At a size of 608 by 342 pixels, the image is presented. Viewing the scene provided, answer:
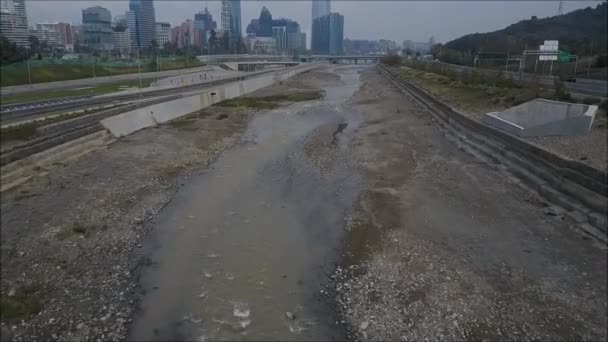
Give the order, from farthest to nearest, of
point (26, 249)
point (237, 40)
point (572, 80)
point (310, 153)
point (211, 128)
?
point (237, 40)
point (572, 80)
point (211, 128)
point (310, 153)
point (26, 249)

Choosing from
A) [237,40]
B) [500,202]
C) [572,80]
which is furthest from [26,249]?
[237,40]

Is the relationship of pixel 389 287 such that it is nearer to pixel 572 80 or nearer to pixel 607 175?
pixel 607 175

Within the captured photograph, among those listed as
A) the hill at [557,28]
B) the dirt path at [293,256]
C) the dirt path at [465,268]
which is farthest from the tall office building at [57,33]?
the dirt path at [465,268]

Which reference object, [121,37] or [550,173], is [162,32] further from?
[550,173]

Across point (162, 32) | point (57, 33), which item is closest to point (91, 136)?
point (57, 33)

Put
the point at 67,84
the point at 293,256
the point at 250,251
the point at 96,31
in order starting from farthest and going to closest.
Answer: the point at 96,31 → the point at 67,84 → the point at 250,251 → the point at 293,256

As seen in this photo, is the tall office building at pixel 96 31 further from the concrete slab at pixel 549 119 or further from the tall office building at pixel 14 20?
the concrete slab at pixel 549 119

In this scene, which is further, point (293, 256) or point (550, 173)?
point (550, 173)
